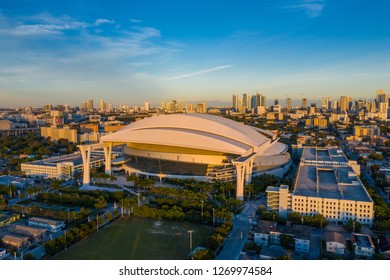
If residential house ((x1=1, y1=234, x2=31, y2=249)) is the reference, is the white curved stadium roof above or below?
above

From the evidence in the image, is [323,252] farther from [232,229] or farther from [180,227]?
[180,227]

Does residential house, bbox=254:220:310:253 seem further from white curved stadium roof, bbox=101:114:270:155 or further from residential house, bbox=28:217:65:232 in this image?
residential house, bbox=28:217:65:232

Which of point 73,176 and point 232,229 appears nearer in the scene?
point 232,229

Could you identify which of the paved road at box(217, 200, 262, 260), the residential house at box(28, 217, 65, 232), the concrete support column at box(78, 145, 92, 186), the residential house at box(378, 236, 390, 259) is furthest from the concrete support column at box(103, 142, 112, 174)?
the residential house at box(378, 236, 390, 259)

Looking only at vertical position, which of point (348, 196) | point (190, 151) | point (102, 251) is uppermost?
point (190, 151)

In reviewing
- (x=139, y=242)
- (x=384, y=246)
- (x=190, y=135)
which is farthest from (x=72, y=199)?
(x=384, y=246)

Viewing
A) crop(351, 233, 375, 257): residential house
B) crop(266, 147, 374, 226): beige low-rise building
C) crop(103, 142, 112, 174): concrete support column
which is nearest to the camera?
crop(351, 233, 375, 257): residential house

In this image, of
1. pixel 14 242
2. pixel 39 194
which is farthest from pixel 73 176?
pixel 14 242
